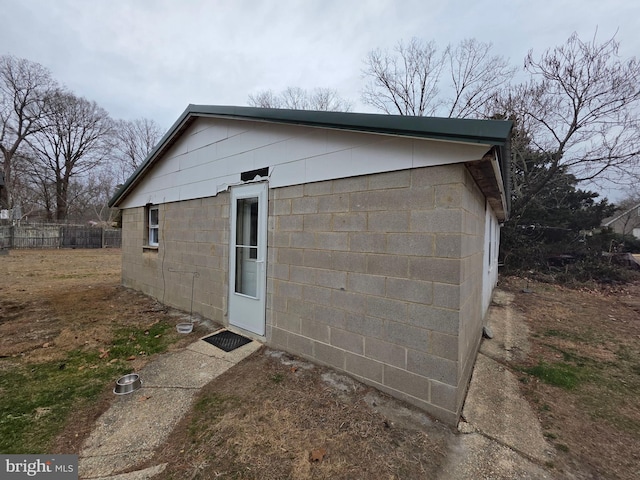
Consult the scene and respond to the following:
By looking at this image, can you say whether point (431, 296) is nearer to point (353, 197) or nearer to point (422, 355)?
point (422, 355)

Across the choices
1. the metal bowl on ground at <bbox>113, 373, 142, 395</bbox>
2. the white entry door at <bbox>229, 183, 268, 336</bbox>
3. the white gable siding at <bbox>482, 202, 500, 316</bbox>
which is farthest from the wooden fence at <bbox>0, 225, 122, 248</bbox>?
the white gable siding at <bbox>482, 202, 500, 316</bbox>

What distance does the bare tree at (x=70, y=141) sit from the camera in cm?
2420

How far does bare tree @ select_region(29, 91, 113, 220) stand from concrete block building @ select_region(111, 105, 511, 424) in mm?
28530

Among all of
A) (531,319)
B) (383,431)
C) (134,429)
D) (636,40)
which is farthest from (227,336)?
(636,40)

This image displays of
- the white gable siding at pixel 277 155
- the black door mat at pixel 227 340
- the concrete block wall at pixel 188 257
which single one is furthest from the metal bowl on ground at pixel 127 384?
the white gable siding at pixel 277 155

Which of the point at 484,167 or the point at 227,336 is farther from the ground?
the point at 484,167

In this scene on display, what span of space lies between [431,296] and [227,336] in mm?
3214

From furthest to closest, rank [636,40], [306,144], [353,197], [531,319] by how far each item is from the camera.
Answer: [636,40] → [531,319] → [306,144] → [353,197]

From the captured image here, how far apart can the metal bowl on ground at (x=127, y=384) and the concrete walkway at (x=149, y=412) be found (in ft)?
0.19

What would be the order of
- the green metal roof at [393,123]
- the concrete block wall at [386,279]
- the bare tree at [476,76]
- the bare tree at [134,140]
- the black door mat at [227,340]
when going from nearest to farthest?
1. the green metal roof at [393,123]
2. the concrete block wall at [386,279]
3. the black door mat at [227,340]
4. the bare tree at [476,76]
5. the bare tree at [134,140]

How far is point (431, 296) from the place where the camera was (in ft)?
8.51

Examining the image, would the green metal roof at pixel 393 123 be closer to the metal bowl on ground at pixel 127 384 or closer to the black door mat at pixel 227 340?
the black door mat at pixel 227 340

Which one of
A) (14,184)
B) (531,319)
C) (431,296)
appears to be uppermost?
(14,184)

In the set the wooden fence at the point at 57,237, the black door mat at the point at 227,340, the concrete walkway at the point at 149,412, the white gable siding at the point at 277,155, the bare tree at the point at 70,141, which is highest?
the bare tree at the point at 70,141
